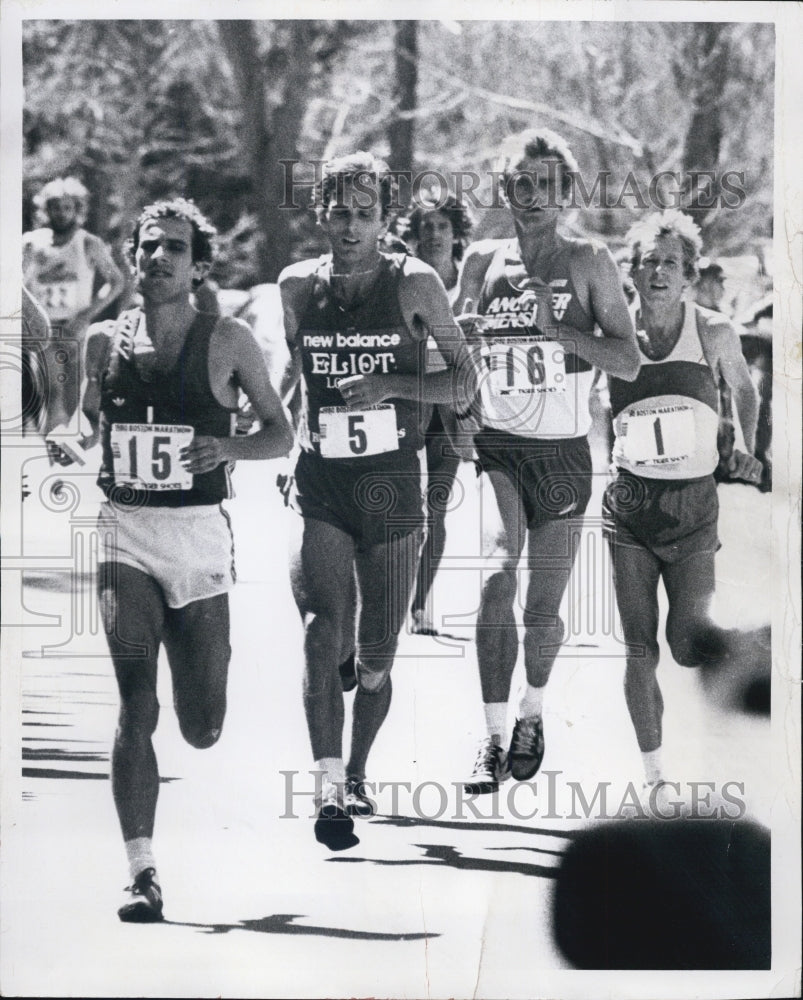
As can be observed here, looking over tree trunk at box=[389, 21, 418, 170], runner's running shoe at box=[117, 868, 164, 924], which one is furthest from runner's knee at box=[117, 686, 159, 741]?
tree trunk at box=[389, 21, 418, 170]

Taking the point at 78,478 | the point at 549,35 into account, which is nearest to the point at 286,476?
the point at 78,478

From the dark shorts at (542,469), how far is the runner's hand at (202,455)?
2.29 feet

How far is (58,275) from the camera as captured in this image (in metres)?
3.36

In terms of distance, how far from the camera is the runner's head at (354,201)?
→ 3.33 metres

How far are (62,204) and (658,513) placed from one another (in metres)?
1.81

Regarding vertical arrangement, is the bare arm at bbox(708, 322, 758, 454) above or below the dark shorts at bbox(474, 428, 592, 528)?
above

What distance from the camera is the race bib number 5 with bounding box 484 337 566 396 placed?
336 cm

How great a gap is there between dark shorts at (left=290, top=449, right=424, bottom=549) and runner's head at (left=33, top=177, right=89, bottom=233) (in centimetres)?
88

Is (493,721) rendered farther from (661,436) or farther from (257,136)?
(257,136)

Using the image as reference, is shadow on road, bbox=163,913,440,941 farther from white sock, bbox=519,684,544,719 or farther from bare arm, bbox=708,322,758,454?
bare arm, bbox=708,322,758,454

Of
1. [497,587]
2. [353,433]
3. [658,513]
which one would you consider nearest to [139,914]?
[497,587]

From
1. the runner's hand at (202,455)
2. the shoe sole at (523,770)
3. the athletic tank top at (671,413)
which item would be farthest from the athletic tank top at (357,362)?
the shoe sole at (523,770)

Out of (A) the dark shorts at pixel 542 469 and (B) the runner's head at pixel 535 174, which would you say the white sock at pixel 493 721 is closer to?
(A) the dark shorts at pixel 542 469

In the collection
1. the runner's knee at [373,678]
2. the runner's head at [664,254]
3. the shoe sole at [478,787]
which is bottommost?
the shoe sole at [478,787]
